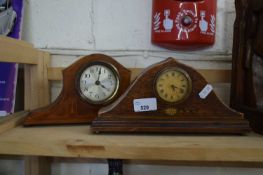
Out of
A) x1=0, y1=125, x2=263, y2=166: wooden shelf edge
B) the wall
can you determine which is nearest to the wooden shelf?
x1=0, y1=125, x2=263, y2=166: wooden shelf edge

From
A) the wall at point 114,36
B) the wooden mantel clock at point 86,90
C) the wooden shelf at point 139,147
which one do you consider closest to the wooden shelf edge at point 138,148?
the wooden shelf at point 139,147

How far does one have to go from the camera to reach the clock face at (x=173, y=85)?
24.0 inches

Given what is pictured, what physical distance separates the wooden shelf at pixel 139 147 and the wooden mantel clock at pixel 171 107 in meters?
0.03

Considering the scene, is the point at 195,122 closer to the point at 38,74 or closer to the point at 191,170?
the point at 191,170

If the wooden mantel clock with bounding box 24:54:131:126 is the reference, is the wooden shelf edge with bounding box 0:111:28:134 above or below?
below

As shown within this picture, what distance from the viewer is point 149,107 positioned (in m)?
0.61

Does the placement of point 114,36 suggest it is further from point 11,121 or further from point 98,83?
point 11,121

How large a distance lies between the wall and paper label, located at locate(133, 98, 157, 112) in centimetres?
25

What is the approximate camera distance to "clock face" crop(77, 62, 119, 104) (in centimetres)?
68

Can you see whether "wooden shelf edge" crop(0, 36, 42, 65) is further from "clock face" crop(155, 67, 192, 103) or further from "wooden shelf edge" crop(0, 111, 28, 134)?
"clock face" crop(155, 67, 192, 103)

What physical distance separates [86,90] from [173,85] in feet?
0.67

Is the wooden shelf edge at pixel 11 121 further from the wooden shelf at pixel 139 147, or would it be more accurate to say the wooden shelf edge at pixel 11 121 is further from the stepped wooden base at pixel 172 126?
the stepped wooden base at pixel 172 126

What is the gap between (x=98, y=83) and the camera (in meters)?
0.68

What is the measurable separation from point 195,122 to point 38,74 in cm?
43
